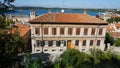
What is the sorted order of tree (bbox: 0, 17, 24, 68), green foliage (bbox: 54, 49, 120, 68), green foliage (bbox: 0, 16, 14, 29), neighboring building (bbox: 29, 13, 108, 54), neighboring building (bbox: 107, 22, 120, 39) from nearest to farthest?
green foliage (bbox: 0, 16, 14, 29)
tree (bbox: 0, 17, 24, 68)
green foliage (bbox: 54, 49, 120, 68)
neighboring building (bbox: 29, 13, 108, 54)
neighboring building (bbox: 107, 22, 120, 39)

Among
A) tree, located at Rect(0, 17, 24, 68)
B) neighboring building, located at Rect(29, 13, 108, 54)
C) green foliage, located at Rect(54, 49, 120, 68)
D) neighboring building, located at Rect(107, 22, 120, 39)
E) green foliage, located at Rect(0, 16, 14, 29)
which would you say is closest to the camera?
green foliage, located at Rect(0, 16, 14, 29)

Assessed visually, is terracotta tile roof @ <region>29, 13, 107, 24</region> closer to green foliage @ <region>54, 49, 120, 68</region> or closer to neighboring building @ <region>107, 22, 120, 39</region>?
green foliage @ <region>54, 49, 120, 68</region>

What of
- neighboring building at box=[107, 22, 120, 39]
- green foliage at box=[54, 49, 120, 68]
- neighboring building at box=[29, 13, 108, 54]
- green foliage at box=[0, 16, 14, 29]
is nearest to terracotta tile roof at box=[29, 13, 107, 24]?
neighboring building at box=[29, 13, 108, 54]

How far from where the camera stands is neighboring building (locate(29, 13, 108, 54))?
29.0 m

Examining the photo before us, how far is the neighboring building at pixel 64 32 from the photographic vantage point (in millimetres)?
29016

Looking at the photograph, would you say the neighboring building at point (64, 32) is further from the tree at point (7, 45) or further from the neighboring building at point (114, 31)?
the neighboring building at point (114, 31)

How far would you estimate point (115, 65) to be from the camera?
619 inches

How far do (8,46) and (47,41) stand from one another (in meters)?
17.0

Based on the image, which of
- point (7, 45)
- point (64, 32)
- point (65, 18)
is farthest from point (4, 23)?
point (65, 18)

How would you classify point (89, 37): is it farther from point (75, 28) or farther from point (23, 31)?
point (23, 31)

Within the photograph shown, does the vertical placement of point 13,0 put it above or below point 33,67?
above

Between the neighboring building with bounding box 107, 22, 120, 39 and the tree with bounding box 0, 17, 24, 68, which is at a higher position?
the tree with bounding box 0, 17, 24, 68

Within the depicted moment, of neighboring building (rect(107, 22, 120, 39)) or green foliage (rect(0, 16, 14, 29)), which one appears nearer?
green foliage (rect(0, 16, 14, 29))

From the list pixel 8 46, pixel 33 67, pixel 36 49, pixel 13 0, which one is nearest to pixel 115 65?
pixel 33 67
